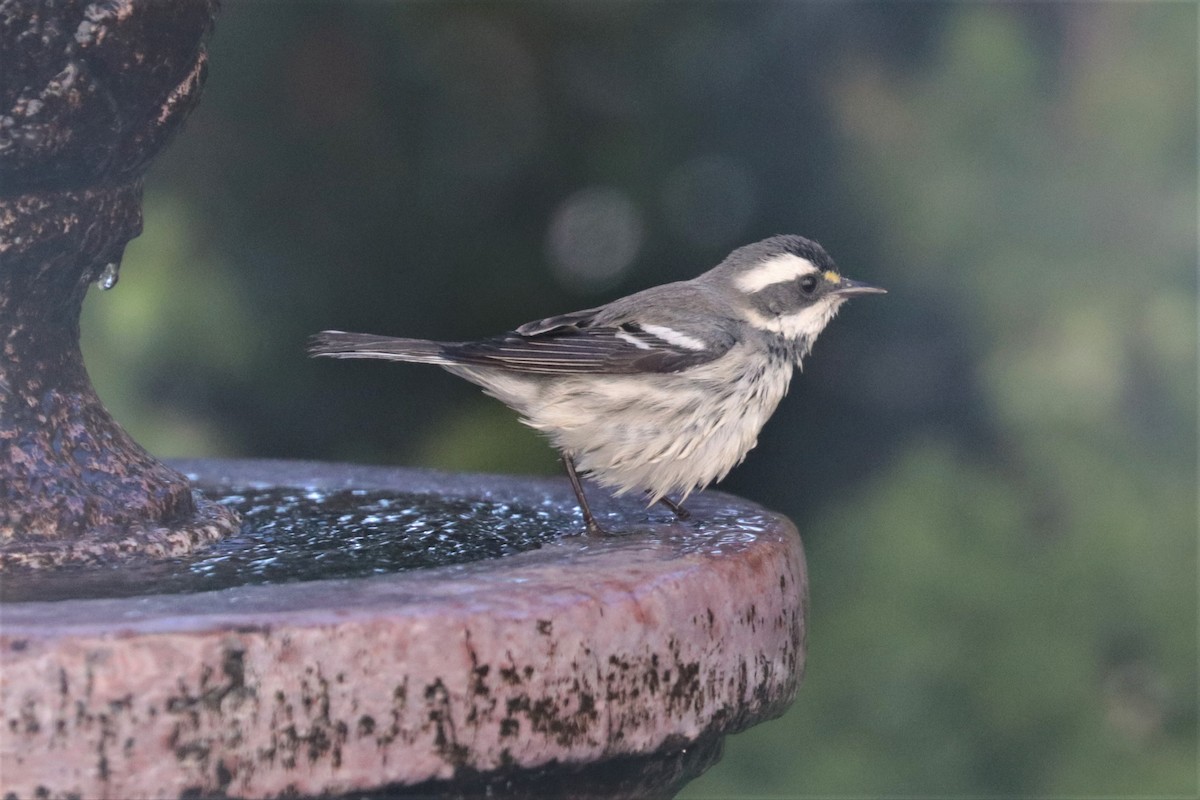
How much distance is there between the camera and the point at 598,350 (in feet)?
11.4

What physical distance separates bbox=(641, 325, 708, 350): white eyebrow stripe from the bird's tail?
1.57 ft

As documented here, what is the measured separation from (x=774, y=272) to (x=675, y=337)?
1.65 ft

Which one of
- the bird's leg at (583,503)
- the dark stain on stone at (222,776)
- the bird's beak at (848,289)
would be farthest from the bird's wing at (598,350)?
the dark stain on stone at (222,776)

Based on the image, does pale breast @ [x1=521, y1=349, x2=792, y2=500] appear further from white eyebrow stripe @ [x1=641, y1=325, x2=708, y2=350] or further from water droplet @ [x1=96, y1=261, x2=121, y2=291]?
water droplet @ [x1=96, y1=261, x2=121, y2=291]

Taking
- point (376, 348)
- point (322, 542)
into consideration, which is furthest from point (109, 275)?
point (322, 542)

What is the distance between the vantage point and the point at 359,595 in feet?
6.81

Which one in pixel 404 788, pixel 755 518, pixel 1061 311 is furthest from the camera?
pixel 1061 311

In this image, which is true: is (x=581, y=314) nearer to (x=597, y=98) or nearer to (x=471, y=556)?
(x=471, y=556)

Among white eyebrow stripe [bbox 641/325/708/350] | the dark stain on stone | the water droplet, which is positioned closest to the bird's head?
white eyebrow stripe [bbox 641/325/708/350]

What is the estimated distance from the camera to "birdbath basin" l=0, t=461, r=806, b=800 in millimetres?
1842

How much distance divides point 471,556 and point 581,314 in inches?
42.5

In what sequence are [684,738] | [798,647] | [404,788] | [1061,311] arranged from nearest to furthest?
[404,788], [684,738], [798,647], [1061,311]

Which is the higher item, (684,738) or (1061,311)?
(1061,311)

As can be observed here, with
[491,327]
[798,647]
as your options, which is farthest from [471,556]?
[491,327]
